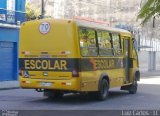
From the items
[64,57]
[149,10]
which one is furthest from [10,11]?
[149,10]

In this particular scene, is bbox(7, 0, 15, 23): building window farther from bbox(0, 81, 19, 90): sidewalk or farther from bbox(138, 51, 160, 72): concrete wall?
bbox(138, 51, 160, 72): concrete wall

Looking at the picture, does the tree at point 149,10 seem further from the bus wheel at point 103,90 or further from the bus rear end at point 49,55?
the bus wheel at point 103,90

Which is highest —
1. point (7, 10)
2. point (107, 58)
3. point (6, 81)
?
point (7, 10)

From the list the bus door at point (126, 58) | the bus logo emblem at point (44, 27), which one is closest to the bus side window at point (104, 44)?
the bus door at point (126, 58)

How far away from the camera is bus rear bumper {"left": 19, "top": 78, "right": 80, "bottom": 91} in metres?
14.6

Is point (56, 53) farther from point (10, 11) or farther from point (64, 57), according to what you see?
point (10, 11)

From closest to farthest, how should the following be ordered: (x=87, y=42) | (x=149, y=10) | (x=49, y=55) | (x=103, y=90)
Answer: (x=149, y=10) → (x=49, y=55) → (x=87, y=42) → (x=103, y=90)

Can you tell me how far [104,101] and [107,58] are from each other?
177cm

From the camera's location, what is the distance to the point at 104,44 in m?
17.2

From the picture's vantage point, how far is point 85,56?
50.5 feet

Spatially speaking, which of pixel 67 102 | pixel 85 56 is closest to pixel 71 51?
pixel 85 56

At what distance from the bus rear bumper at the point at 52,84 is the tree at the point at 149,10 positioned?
34.6 feet

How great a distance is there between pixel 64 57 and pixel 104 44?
2.67m

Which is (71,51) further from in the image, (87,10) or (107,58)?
(87,10)
